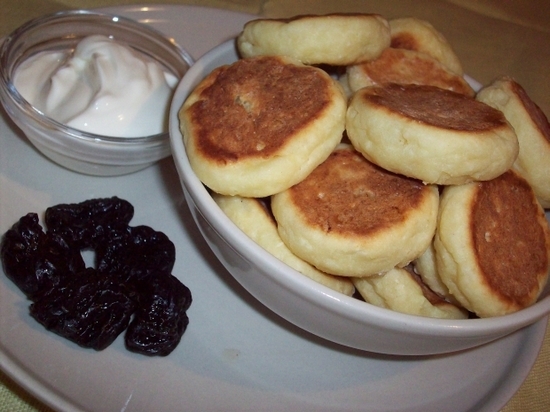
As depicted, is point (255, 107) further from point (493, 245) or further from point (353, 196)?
point (493, 245)

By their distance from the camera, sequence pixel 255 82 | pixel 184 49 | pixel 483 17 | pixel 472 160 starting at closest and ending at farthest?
pixel 472 160 < pixel 255 82 < pixel 184 49 < pixel 483 17

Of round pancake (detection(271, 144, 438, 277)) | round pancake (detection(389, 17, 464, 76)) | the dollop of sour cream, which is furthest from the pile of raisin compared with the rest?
round pancake (detection(389, 17, 464, 76))

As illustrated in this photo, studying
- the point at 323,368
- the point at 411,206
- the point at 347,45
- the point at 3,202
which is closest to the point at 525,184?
the point at 411,206

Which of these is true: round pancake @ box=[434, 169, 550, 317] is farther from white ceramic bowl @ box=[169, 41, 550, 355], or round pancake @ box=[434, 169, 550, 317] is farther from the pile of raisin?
the pile of raisin

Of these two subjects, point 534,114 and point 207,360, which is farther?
point 534,114

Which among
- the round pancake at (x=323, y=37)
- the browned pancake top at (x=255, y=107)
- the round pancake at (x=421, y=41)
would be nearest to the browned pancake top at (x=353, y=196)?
the browned pancake top at (x=255, y=107)

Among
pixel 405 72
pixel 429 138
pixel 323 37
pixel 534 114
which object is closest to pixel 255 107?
pixel 323 37

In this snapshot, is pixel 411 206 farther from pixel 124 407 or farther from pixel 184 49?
pixel 184 49
